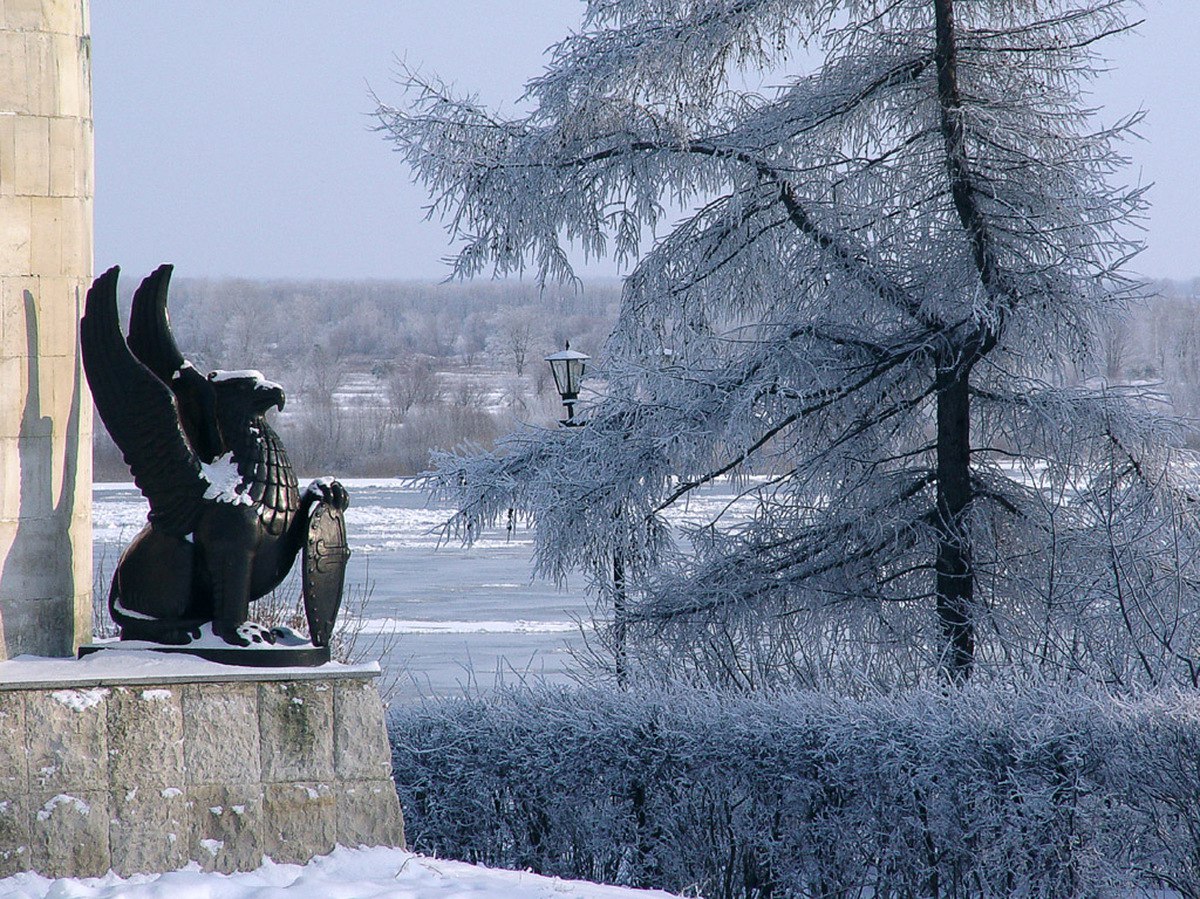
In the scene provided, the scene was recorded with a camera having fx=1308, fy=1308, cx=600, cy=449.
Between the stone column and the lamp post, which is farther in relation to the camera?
the lamp post

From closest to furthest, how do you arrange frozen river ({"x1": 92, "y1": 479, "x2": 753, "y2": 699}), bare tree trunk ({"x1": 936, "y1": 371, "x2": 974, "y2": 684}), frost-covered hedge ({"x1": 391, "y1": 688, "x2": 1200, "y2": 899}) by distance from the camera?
frost-covered hedge ({"x1": 391, "y1": 688, "x2": 1200, "y2": 899}) < bare tree trunk ({"x1": 936, "y1": 371, "x2": 974, "y2": 684}) < frozen river ({"x1": 92, "y1": 479, "x2": 753, "y2": 699})

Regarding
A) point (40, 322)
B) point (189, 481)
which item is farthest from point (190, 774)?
point (40, 322)

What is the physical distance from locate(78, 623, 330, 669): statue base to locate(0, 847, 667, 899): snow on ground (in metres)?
0.75

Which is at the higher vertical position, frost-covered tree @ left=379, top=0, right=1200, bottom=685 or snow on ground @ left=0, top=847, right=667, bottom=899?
frost-covered tree @ left=379, top=0, right=1200, bottom=685

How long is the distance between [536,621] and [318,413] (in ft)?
126

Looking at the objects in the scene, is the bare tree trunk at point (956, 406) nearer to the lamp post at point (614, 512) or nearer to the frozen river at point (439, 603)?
the lamp post at point (614, 512)

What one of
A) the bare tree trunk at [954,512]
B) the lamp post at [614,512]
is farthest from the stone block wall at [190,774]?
the bare tree trunk at [954,512]

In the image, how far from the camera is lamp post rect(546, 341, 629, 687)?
347 inches

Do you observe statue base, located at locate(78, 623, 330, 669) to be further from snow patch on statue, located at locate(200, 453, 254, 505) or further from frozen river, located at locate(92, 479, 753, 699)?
frozen river, located at locate(92, 479, 753, 699)

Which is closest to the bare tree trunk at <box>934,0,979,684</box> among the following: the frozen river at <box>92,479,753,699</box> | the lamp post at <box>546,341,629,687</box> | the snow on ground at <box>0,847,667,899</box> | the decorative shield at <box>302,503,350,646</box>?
the lamp post at <box>546,341,629,687</box>

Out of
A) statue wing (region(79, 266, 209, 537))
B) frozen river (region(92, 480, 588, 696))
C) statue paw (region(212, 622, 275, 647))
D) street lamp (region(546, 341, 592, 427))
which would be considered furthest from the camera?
frozen river (region(92, 480, 588, 696))

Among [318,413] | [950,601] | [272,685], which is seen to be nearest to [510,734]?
[272,685]

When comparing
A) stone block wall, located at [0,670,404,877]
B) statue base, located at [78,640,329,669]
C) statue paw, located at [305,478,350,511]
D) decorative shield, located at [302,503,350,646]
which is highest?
statue paw, located at [305,478,350,511]

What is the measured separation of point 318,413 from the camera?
56.6 metres
